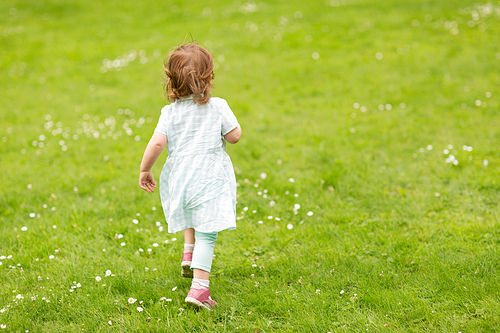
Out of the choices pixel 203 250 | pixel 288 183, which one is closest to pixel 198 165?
pixel 203 250

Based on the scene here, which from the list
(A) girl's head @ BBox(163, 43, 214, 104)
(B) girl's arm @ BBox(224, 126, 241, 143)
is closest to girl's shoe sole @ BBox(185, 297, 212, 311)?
(B) girl's arm @ BBox(224, 126, 241, 143)

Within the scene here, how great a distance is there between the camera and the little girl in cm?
334

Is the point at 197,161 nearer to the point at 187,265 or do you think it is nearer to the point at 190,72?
the point at 190,72

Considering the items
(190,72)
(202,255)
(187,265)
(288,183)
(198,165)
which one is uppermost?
(190,72)

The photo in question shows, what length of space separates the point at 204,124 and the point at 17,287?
2.31 m

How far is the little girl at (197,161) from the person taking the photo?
131 inches

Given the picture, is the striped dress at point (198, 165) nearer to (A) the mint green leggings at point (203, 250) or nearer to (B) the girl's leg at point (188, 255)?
(A) the mint green leggings at point (203, 250)

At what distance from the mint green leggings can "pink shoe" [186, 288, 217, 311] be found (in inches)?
7.1

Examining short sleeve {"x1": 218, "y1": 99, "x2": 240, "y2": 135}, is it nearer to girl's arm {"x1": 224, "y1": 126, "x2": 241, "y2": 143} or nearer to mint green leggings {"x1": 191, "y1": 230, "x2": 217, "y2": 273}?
girl's arm {"x1": 224, "y1": 126, "x2": 241, "y2": 143}

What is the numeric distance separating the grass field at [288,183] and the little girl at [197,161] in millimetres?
576

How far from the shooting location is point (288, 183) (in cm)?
553

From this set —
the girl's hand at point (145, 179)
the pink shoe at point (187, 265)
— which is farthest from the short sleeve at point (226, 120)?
the pink shoe at point (187, 265)

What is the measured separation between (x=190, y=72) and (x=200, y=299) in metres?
1.81

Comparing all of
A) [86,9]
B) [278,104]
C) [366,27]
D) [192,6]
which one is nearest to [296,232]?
[278,104]
